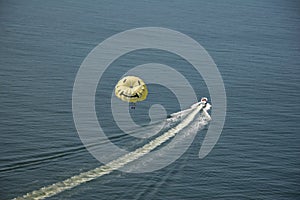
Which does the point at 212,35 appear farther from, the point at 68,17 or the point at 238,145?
the point at 238,145

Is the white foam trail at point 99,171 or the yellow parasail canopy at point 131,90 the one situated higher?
the yellow parasail canopy at point 131,90

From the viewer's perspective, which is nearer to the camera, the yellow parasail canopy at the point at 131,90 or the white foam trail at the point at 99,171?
the white foam trail at the point at 99,171

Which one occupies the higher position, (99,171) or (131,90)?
(131,90)

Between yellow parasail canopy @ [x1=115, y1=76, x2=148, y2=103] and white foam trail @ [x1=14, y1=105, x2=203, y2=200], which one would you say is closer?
white foam trail @ [x1=14, y1=105, x2=203, y2=200]

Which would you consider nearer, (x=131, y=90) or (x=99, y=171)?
(x=99, y=171)

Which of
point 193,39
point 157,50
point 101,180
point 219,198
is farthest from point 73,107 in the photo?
point 193,39

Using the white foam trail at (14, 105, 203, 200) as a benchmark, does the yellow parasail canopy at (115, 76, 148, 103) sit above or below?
above

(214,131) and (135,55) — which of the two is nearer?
(214,131)

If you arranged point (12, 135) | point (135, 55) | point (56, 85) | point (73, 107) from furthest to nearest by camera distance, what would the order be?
1. point (135, 55)
2. point (56, 85)
3. point (73, 107)
4. point (12, 135)
